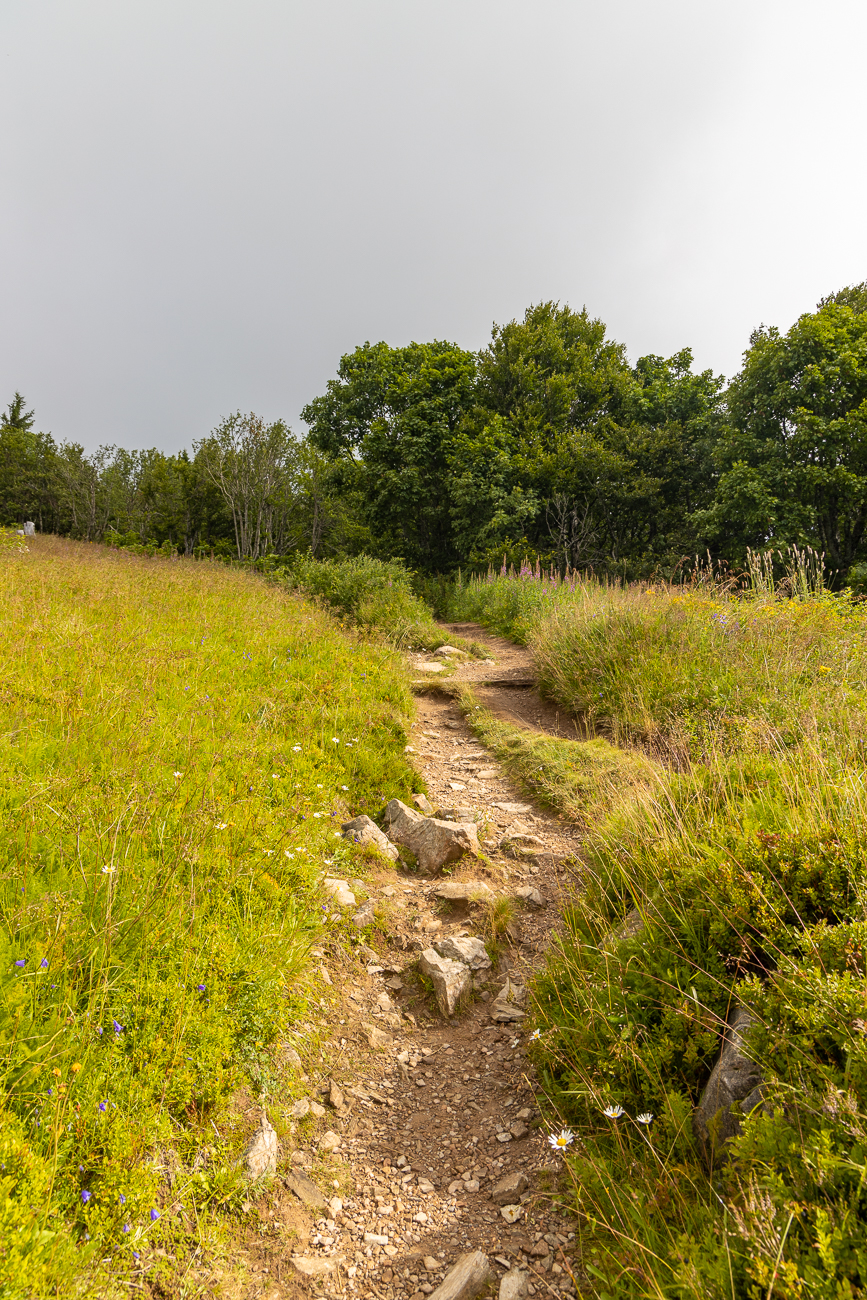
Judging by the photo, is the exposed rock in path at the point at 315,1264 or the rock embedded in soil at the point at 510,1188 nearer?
the exposed rock in path at the point at 315,1264

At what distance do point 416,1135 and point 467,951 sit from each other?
106 cm

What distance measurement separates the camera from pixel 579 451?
2667 cm

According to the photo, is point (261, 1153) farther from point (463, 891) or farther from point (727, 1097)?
point (463, 891)

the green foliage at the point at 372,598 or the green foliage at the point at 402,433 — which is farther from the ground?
Result: the green foliage at the point at 402,433

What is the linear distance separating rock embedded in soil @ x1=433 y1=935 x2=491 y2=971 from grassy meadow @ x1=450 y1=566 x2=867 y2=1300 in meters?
0.54

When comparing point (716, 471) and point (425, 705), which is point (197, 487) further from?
point (425, 705)

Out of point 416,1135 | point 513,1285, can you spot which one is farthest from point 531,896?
point 513,1285

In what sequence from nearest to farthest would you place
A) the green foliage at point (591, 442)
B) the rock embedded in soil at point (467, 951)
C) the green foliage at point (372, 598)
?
the rock embedded in soil at point (467, 951) < the green foliage at point (372, 598) < the green foliage at point (591, 442)

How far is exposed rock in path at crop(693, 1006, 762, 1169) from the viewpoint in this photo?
1907mm

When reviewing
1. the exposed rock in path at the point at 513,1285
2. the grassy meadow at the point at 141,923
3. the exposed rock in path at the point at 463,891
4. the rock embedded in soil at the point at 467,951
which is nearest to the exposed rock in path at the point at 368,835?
the grassy meadow at the point at 141,923

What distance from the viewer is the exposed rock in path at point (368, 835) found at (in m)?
4.46

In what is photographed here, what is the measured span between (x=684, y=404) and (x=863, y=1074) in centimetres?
3240

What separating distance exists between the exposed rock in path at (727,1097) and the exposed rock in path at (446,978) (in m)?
1.46

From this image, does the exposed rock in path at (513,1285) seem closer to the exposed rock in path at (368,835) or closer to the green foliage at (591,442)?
the exposed rock in path at (368,835)
